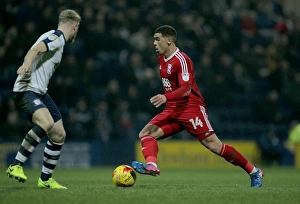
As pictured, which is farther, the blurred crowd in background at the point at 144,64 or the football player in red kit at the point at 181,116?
the blurred crowd in background at the point at 144,64

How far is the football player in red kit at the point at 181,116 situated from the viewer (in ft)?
26.7

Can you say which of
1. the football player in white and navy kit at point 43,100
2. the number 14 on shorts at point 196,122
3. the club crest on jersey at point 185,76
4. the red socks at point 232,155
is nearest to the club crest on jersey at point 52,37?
the football player in white and navy kit at point 43,100

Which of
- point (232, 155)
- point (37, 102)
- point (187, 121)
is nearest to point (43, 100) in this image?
point (37, 102)

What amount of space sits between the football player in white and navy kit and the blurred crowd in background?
762 centimetres

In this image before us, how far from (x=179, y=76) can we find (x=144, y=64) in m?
9.57

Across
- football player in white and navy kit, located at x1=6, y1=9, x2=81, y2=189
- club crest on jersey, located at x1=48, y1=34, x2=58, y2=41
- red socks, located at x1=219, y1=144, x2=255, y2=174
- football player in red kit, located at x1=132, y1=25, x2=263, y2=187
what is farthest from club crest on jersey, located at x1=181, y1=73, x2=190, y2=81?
club crest on jersey, located at x1=48, y1=34, x2=58, y2=41

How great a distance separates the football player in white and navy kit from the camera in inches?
294

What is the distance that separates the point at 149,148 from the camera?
8141 millimetres

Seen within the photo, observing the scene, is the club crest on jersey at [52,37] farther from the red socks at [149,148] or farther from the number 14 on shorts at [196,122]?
the number 14 on shorts at [196,122]

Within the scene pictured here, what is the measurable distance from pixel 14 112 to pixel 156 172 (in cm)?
822

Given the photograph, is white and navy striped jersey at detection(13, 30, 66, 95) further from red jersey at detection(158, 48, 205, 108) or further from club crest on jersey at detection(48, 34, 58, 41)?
red jersey at detection(158, 48, 205, 108)

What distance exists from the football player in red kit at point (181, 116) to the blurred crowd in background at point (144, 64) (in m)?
7.64

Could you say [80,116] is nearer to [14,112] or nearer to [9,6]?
[14,112]

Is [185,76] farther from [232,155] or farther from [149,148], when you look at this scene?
[232,155]
